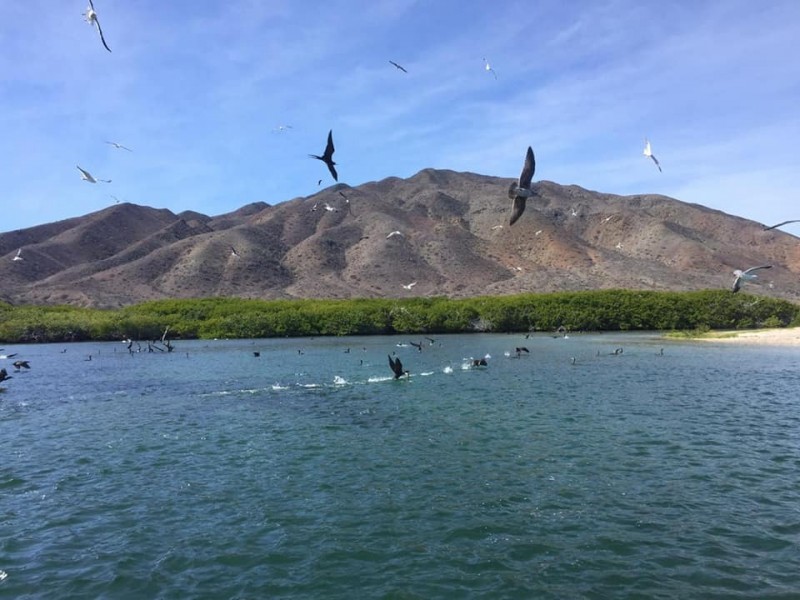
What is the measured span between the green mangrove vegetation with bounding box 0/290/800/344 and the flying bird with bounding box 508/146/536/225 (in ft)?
308

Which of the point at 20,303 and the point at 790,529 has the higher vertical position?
the point at 20,303

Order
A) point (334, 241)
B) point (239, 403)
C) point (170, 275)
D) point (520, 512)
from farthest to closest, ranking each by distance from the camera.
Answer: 1. point (334, 241)
2. point (170, 275)
3. point (239, 403)
4. point (520, 512)

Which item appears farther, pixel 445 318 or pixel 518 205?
pixel 445 318

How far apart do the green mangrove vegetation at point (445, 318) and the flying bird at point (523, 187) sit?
93899mm

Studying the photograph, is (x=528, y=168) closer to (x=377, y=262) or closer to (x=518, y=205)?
(x=518, y=205)

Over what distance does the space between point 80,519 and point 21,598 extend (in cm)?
385

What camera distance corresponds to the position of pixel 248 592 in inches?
423

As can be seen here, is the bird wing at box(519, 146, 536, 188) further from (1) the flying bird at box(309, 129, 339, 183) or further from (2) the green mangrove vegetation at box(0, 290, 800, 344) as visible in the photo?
(2) the green mangrove vegetation at box(0, 290, 800, 344)

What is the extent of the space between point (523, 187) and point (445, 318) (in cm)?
9527

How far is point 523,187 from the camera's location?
1223 cm

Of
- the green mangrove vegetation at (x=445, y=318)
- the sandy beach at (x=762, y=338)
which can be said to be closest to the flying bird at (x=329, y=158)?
the sandy beach at (x=762, y=338)

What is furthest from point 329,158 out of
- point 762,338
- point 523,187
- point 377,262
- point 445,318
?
point 377,262

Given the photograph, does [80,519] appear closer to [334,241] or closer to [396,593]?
[396,593]

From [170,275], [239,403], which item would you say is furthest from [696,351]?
[170,275]
